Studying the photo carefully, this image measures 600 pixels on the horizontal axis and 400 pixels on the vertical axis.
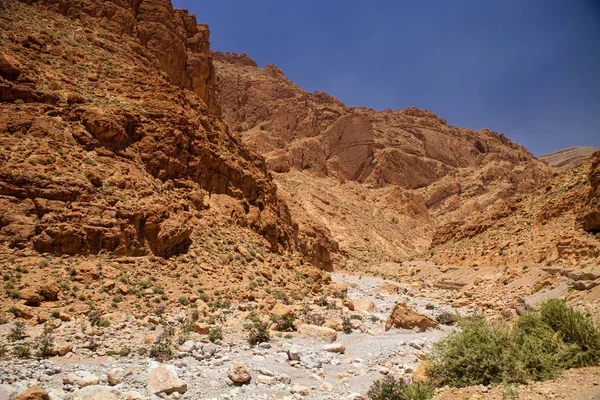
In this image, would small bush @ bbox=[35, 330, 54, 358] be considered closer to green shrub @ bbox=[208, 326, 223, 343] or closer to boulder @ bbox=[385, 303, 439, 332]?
green shrub @ bbox=[208, 326, 223, 343]

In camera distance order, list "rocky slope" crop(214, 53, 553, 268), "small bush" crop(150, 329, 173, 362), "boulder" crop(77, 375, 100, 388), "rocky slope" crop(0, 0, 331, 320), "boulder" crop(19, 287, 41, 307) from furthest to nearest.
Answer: "rocky slope" crop(214, 53, 553, 268)
"rocky slope" crop(0, 0, 331, 320)
"boulder" crop(19, 287, 41, 307)
"small bush" crop(150, 329, 173, 362)
"boulder" crop(77, 375, 100, 388)

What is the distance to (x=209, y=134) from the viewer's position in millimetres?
23828

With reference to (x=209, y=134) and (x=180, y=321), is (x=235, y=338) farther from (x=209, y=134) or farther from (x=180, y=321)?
(x=209, y=134)

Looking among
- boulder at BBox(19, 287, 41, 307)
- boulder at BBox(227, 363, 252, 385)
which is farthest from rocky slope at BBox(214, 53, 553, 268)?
boulder at BBox(227, 363, 252, 385)

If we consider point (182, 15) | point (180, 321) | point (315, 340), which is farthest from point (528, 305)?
point (182, 15)

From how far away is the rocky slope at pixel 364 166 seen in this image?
199 feet

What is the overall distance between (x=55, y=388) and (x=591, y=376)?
878cm

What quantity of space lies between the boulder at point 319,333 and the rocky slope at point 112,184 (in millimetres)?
3530

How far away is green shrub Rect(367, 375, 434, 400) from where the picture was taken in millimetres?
6426

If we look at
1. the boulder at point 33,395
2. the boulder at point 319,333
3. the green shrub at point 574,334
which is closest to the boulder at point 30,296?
the boulder at point 33,395

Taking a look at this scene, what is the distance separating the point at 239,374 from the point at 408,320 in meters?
7.93

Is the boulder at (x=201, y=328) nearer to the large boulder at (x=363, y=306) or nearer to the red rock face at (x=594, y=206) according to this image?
the large boulder at (x=363, y=306)

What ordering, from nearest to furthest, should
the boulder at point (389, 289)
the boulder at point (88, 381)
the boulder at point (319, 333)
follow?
the boulder at point (88, 381)
the boulder at point (319, 333)
the boulder at point (389, 289)

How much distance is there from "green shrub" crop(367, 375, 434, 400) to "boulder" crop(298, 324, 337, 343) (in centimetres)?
504
